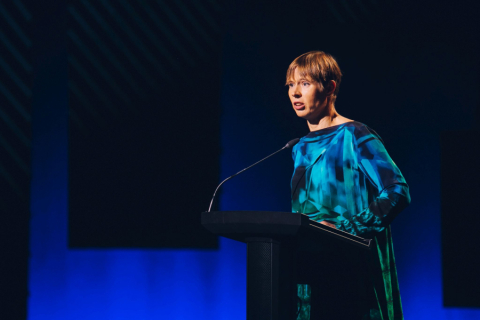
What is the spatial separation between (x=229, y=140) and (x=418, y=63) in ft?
3.62

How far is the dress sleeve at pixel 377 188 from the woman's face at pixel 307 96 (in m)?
0.23

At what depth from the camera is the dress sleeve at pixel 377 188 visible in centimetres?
155

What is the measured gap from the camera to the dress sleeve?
5.09 ft

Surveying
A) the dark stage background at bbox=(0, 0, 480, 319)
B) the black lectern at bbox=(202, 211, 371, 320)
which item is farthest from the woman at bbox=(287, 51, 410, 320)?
the dark stage background at bbox=(0, 0, 480, 319)

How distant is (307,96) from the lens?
188cm

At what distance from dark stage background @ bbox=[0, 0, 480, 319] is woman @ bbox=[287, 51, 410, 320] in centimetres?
87

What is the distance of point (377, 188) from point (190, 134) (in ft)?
4.49

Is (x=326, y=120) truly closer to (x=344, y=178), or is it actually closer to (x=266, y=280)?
(x=344, y=178)

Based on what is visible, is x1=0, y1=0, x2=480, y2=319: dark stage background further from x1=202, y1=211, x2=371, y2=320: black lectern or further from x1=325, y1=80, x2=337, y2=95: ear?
x1=202, y1=211, x2=371, y2=320: black lectern

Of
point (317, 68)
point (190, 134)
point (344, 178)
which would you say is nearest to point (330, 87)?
point (317, 68)

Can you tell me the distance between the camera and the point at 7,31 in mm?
2961

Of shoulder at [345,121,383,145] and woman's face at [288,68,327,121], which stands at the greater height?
woman's face at [288,68,327,121]

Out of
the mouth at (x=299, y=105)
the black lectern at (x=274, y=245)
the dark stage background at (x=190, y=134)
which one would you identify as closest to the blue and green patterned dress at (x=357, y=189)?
the mouth at (x=299, y=105)

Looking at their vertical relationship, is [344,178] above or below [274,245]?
above
